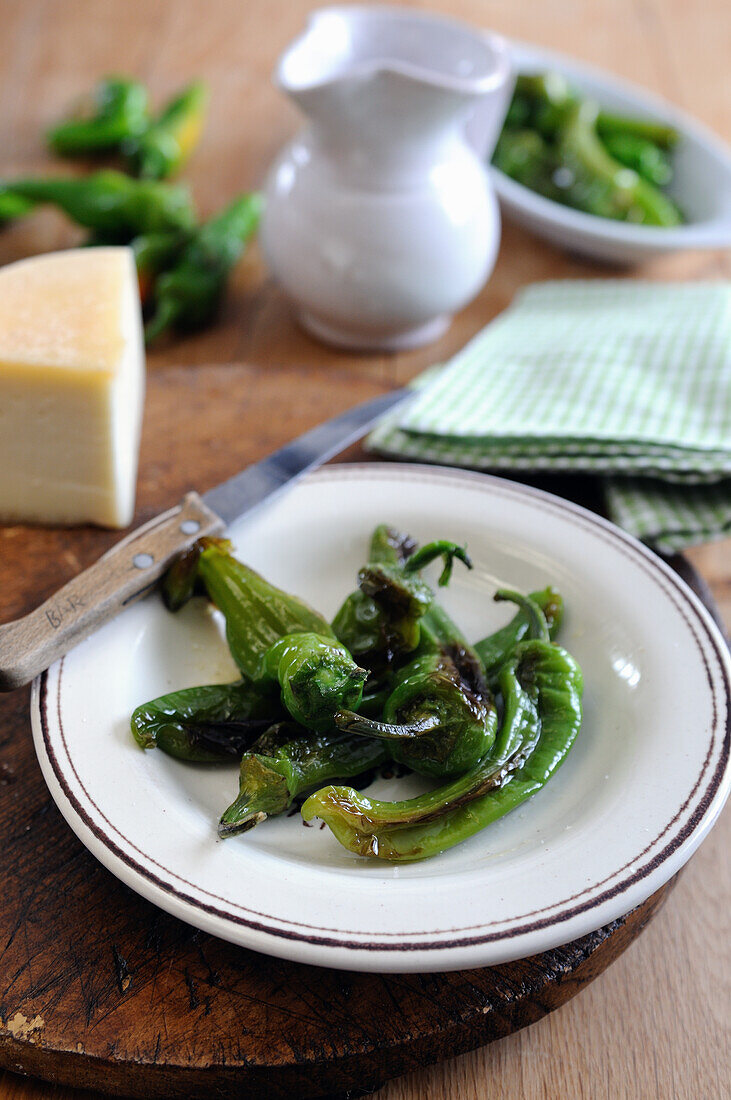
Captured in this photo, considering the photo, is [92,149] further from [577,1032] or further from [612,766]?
[577,1032]

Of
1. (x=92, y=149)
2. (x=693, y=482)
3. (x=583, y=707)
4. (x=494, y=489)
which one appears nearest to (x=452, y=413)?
(x=494, y=489)

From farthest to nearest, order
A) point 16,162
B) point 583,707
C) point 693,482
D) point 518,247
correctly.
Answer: point 16,162
point 518,247
point 693,482
point 583,707

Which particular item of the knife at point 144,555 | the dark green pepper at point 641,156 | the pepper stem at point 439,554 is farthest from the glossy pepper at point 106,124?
the pepper stem at point 439,554

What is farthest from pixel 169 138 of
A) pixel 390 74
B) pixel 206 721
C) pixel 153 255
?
pixel 206 721

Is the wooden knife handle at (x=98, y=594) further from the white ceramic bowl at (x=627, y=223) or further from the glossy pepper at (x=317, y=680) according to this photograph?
the white ceramic bowl at (x=627, y=223)

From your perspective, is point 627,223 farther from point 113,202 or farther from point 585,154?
point 113,202
